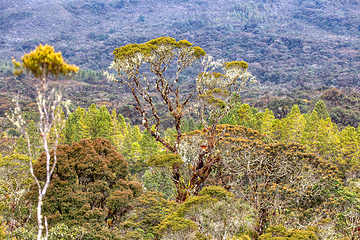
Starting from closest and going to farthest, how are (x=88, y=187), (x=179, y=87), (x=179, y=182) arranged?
1. (x=88, y=187)
2. (x=179, y=87)
3. (x=179, y=182)

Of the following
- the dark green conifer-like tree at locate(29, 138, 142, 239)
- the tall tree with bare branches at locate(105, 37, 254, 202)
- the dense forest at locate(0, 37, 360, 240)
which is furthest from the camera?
the tall tree with bare branches at locate(105, 37, 254, 202)

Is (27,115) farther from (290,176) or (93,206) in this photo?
(290,176)

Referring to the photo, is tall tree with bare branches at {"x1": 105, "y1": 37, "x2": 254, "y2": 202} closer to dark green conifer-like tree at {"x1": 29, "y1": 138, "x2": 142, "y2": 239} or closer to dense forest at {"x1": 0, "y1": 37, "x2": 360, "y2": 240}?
dense forest at {"x1": 0, "y1": 37, "x2": 360, "y2": 240}

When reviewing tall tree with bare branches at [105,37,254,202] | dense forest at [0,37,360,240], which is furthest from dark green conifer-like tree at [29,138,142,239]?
tall tree with bare branches at [105,37,254,202]

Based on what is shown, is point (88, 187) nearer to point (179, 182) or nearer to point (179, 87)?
point (179, 182)

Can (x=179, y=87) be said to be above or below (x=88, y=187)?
above

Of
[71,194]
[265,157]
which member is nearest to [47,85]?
[71,194]

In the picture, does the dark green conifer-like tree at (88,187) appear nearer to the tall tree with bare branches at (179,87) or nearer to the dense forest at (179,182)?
the dense forest at (179,182)

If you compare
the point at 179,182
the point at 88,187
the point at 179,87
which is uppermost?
the point at 179,87

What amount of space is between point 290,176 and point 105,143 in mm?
11642

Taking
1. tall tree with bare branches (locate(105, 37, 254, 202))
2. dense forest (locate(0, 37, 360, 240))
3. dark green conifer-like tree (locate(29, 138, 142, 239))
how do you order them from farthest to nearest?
tall tree with bare branches (locate(105, 37, 254, 202)) < dark green conifer-like tree (locate(29, 138, 142, 239)) < dense forest (locate(0, 37, 360, 240))

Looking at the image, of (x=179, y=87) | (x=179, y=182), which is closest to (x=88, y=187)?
(x=179, y=182)

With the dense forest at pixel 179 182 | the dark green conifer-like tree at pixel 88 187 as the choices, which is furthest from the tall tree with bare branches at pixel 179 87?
the dark green conifer-like tree at pixel 88 187

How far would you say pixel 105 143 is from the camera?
17.7m
